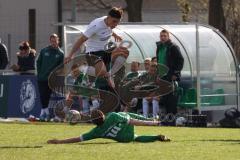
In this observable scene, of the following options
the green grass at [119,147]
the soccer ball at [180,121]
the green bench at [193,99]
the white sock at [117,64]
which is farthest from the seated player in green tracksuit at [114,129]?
the green bench at [193,99]

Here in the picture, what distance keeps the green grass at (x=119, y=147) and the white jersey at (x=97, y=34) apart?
164 centimetres

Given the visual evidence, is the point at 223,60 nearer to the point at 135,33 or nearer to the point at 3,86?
the point at 135,33

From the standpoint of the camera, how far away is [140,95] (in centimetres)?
1900

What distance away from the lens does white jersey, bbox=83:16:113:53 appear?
52.1 ft

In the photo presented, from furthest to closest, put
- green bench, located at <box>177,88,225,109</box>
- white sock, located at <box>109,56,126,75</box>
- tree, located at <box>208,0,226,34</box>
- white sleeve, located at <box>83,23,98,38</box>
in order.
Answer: tree, located at <box>208,0,226,34</box> → green bench, located at <box>177,88,225,109</box> → white sock, located at <box>109,56,126,75</box> → white sleeve, located at <box>83,23,98,38</box>

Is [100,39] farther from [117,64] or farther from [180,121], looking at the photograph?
[180,121]

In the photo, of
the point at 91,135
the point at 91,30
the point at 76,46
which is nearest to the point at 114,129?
the point at 91,135

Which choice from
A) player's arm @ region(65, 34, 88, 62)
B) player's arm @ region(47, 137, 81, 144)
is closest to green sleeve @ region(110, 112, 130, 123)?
player's arm @ region(47, 137, 81, 144)

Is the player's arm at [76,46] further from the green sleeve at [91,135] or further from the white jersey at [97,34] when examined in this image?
the green sleeve at [91,135]

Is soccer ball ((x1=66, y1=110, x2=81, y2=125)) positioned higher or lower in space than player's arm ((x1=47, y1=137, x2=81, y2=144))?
higher

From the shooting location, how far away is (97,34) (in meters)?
16.0

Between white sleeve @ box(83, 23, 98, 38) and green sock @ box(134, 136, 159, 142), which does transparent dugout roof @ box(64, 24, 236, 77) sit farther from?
green sock @ box(134, 136, 159, 142)

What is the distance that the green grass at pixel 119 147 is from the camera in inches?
486

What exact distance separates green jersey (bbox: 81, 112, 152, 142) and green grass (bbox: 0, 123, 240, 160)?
143 mm
